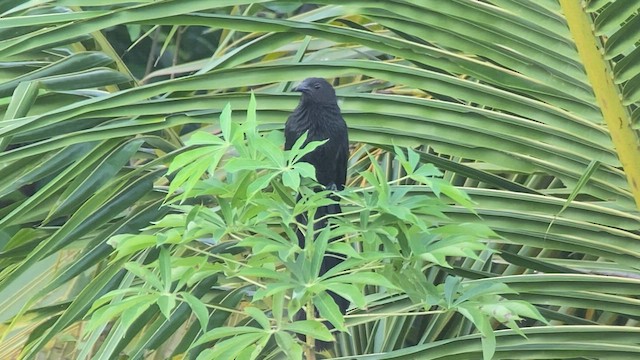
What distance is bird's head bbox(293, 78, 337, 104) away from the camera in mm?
1086

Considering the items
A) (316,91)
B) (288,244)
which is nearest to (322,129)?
(316,91)

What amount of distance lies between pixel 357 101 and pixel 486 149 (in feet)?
0.53

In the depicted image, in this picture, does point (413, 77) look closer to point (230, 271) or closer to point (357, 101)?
point (357, 101)

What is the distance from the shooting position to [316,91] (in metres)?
1.11

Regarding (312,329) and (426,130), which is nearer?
(312,329)

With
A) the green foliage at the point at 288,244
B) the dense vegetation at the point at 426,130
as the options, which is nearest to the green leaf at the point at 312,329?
the green foliage at the point at 288,244

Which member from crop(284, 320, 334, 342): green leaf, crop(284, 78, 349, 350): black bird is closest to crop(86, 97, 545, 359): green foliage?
crop(284, 320, 334, 342): green leaf

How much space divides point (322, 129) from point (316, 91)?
0.15ft

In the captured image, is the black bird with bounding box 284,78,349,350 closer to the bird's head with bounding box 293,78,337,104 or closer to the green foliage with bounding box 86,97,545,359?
the bird's head with bounding box 293,78,337,104

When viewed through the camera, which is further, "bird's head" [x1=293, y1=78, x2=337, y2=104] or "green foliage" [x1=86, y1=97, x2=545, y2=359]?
"bird's head" [x1=293, y1=78, x2=337, y2=104]

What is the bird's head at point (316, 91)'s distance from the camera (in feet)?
3.56

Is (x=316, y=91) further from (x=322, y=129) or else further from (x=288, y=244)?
(x=288, y=244)

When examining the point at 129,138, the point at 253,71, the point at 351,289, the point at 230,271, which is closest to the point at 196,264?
the point at 230,271

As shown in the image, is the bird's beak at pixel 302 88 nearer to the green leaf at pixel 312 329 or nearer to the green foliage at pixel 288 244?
the green foliage at pixel 288 244
